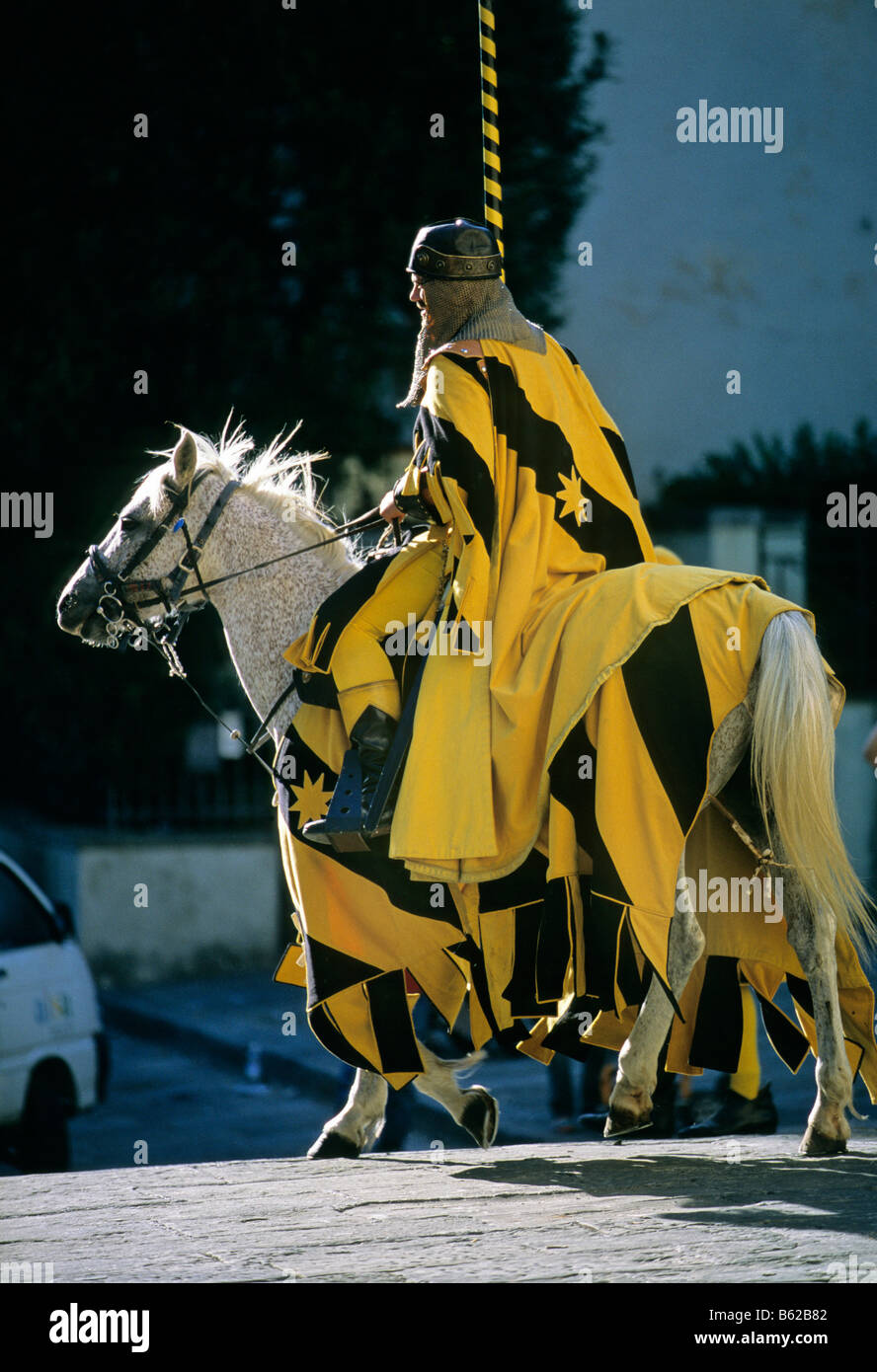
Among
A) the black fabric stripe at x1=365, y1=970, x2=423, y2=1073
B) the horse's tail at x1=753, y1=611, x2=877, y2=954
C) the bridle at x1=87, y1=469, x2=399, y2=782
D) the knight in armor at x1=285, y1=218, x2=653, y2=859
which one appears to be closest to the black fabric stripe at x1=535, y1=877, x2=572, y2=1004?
the knight in armor at x1=285, y1=218, x2=653, y2=859

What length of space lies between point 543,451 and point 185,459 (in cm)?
120

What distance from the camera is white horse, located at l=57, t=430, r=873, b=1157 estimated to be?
15.2ft

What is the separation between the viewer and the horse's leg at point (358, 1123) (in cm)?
531

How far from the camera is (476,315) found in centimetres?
501

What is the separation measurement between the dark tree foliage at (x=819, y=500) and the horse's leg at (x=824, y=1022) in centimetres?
844

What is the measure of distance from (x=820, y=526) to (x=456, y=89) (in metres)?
4.50

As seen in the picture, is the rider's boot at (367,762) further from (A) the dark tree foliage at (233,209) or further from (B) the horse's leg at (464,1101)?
(A) the dark tree foliage at (233,209)

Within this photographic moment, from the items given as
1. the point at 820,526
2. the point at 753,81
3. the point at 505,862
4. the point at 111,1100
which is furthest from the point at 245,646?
the point at 820,526

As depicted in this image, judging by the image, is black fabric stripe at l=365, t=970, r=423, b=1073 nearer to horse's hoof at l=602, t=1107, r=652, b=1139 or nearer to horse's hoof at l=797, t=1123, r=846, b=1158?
horse's hoof at l=602, t=1107, r=652, b=1139

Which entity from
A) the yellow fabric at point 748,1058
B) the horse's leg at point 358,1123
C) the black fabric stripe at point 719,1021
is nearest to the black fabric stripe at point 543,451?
the black fabric stripe at point 719,1021

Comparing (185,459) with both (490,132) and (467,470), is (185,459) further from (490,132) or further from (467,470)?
(490,132)

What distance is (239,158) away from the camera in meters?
13.8

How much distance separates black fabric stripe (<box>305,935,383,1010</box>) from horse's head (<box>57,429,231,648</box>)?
1270 millimetres

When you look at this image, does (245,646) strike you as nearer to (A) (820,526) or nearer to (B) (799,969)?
(B) (799,969)
